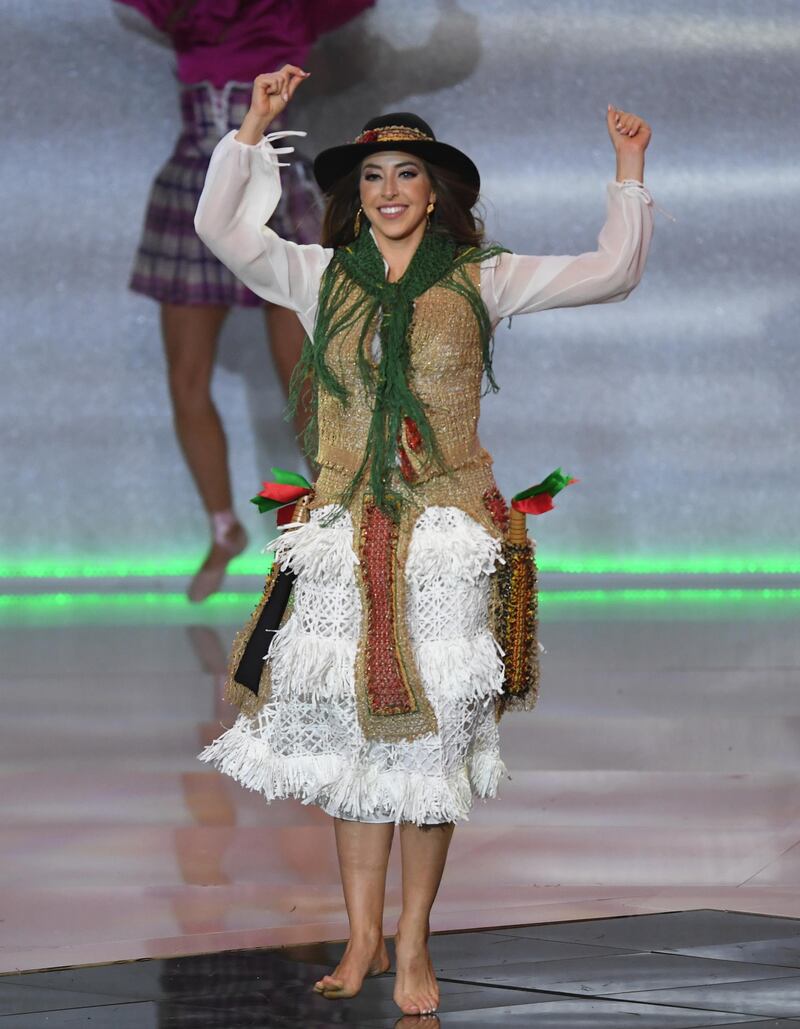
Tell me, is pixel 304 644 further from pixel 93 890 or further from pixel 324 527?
pixel 93 890

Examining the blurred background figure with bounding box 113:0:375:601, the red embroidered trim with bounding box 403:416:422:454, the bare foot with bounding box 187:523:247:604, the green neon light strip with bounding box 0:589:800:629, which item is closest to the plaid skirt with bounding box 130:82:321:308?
the blurred background figure with bounding box 113:0:375:601

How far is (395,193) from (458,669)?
0.77 m

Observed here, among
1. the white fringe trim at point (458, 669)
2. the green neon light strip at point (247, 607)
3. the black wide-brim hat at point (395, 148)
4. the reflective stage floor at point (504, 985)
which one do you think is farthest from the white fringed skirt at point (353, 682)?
the green neon light strip at point (247, 607)

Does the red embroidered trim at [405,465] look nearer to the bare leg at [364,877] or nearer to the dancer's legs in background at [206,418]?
the bare leg at [364,877]

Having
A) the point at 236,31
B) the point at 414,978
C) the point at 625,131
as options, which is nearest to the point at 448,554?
the point at 414,978

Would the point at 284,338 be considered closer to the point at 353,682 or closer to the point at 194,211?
the point at 194,211

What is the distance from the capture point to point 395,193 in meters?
2.77

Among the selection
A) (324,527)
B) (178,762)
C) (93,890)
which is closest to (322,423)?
(324,527)

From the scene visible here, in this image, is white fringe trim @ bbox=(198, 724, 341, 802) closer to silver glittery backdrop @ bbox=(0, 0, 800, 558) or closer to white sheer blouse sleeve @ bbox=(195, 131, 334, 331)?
white sheer blouse sleeve @ bbox=(195, 131, 334, 331)

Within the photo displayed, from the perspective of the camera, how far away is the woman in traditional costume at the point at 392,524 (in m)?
2.65

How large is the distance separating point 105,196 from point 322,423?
567 cm

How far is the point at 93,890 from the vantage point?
3359 millimetres

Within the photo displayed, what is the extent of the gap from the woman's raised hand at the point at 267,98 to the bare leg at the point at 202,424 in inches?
212

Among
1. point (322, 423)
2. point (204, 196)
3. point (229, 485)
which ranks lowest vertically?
point (229, 485)
